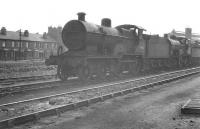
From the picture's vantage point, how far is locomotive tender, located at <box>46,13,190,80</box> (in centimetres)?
1548

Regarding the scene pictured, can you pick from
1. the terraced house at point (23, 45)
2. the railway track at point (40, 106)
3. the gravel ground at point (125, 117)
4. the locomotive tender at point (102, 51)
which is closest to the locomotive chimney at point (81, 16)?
the locomotive tender at point (102, 51)

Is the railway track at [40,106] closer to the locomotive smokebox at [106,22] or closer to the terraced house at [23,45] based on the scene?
the locomotive smokebox at [106,22]

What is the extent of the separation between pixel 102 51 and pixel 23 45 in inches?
1822

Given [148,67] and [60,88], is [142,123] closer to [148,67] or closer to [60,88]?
[60,88]

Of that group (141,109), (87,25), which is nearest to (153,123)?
(141,109)

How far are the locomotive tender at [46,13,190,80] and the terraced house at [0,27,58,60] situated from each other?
3385 cm

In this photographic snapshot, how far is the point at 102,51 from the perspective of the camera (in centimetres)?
1728

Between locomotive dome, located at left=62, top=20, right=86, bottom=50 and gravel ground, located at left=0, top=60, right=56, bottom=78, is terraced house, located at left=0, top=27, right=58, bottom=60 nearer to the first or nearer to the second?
gravel ground, located at left=0, top=60, right=56, bottom=78

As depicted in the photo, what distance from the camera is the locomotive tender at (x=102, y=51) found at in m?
15.5

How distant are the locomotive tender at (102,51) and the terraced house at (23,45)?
111 ft

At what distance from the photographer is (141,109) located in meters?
8.64

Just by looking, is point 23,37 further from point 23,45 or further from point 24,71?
point 24,71

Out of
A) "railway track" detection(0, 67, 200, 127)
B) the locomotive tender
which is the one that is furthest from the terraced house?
"railway track" detection(0, 67, 200, 127)

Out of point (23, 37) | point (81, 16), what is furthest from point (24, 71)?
point (23, 37)
